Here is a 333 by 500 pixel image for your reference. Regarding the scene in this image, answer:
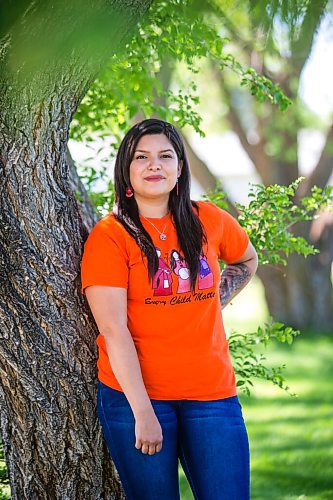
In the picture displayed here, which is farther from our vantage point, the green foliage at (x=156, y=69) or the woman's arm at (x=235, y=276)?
the green foliage at (x=156, y=69)

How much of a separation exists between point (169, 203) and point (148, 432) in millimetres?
785

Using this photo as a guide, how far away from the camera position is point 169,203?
2.98m

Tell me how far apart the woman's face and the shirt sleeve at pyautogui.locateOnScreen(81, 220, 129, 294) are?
19 cm

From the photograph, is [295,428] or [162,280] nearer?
[162,280]

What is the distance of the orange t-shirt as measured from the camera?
2771 millimetres

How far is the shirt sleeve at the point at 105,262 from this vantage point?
2740 millimetres

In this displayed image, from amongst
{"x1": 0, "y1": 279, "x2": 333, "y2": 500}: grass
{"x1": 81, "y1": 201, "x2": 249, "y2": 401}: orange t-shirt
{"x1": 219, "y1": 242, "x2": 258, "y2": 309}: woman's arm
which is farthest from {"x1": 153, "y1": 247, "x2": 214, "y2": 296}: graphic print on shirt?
{"x1": 0, "y1": 279, "x2": 333, "y2": 500}: grass

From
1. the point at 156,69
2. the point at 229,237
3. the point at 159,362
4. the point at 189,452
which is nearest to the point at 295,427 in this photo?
the point at 156,69

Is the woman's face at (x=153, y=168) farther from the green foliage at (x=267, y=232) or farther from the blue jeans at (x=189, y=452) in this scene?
the green foliage at (x=267, y=232)

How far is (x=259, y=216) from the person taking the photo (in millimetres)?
3781

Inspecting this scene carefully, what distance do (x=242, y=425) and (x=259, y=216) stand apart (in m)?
1.18

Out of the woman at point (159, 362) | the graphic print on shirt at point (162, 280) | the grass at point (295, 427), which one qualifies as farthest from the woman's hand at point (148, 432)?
the grass at point (295, 427)

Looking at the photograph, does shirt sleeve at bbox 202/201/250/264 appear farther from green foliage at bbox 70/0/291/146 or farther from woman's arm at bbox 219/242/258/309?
green foliage at bbox 70/0/291/146

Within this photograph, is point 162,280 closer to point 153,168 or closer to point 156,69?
point 153,168
